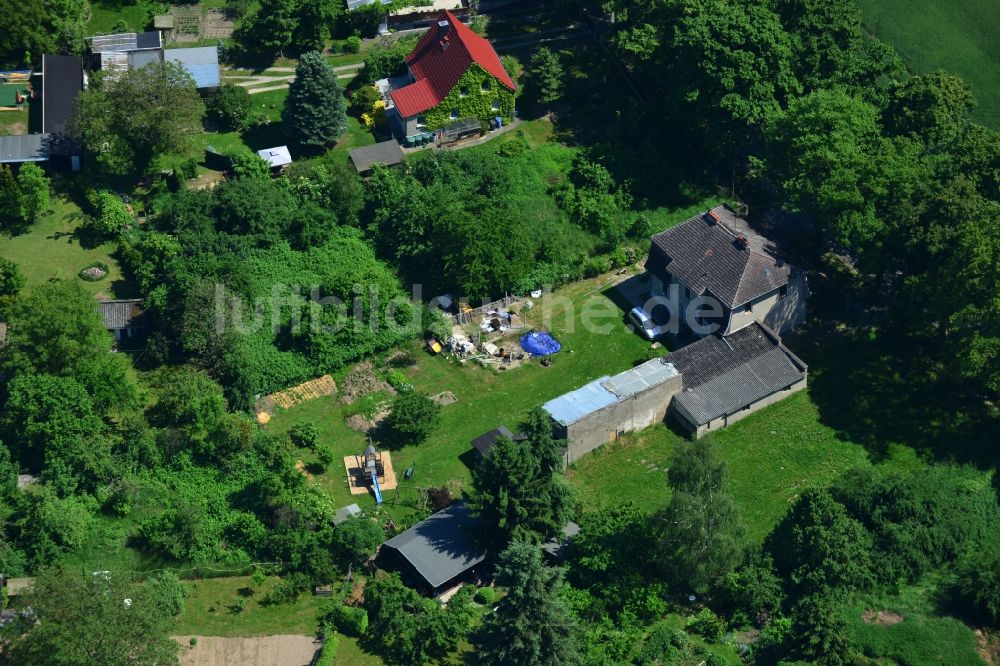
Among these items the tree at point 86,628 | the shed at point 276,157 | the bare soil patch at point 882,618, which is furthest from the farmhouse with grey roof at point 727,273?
the tree at point 86,628

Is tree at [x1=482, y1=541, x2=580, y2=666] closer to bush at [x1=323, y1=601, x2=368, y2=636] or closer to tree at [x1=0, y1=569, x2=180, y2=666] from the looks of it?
bush at [x1=323, y1=601, x2=368, y2=636]

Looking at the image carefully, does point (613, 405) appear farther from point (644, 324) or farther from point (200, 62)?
point (200, 62)

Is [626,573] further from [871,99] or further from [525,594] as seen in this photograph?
[871,99]

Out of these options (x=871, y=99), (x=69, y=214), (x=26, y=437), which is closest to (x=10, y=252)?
(x=69, y=214)

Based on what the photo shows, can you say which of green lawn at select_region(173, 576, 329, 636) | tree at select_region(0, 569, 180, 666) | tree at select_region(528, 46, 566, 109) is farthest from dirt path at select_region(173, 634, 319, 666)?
tree at select_region(528, 46, 566, 109)

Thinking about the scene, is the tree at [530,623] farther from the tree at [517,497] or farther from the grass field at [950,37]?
the grass field at [950,37]
